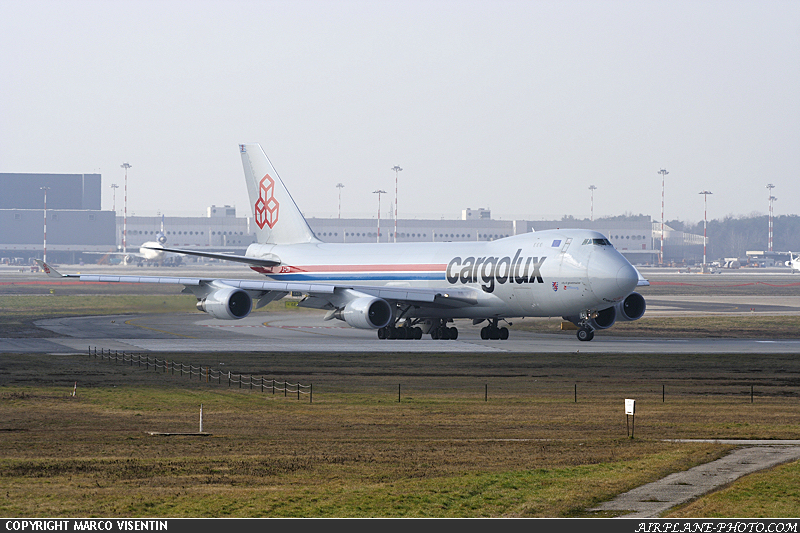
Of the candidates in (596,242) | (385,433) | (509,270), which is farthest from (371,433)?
(509,270)

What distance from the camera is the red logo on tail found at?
69.2 m

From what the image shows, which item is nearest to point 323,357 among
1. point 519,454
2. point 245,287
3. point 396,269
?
point 245,287

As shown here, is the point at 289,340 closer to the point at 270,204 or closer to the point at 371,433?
the point at 270,204

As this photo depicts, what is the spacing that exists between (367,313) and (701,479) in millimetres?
33841

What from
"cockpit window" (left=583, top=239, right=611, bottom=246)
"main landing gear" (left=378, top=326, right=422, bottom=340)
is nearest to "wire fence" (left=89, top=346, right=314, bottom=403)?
"main landing gear" (left=378, top=326, right=422, bottom=340)

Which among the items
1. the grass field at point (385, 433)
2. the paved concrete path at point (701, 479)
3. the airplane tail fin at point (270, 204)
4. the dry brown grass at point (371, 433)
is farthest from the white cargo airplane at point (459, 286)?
the paved concrete path at point (701, 479)

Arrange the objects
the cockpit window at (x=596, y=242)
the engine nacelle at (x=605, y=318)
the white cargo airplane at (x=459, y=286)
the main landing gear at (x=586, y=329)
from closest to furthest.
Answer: the white cargo airplane at (x=459, y=286), the cockpit window at (x=596, y=242), the main landing gear at (x=586, y=329), the engine nacelle at (x=605, y=318)

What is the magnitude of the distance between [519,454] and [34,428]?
1306 cm

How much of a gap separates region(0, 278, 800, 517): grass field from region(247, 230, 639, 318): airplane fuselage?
6.16 meters

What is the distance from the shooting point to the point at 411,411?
101 feet

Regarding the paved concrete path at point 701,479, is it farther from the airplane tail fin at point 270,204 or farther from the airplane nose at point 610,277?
the airplane tail fin at point 270,204

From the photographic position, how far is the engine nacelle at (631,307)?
5575 cm

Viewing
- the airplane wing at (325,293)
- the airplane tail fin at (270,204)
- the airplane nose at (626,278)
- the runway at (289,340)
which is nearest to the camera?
the runway at (289,340)

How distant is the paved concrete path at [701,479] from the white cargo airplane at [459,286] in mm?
27174
